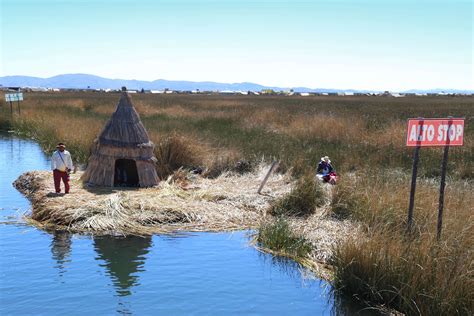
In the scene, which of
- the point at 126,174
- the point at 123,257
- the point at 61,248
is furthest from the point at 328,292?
the point at 126,174

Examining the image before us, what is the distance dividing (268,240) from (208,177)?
19.2 ft

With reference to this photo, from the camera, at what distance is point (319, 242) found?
9523 mm

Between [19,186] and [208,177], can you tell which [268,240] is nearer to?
[208,177]

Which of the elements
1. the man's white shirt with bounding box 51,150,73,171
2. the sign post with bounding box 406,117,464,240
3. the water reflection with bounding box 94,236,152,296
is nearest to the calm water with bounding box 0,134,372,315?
the water reflection with bounding box 94,236,152,296

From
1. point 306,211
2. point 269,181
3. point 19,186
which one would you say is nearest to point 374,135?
point 269,181

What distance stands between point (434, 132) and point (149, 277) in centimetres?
477

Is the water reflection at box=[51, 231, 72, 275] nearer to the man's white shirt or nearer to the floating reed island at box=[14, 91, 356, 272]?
the floating reed island at box=[14, 91, 356, 272]

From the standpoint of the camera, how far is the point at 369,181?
11.5 m

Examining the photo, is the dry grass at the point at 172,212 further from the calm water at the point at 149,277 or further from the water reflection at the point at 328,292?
the calm water at the point at 149,277

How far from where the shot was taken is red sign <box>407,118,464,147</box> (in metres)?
6.96

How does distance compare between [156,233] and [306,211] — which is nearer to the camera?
[156,233]

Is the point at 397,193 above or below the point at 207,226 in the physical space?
above

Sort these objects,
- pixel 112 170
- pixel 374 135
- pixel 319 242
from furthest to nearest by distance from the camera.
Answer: pixel 374 135
pixel 112 170
pixel 319 242

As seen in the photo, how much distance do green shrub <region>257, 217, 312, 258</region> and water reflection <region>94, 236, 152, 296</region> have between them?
2161 mm
